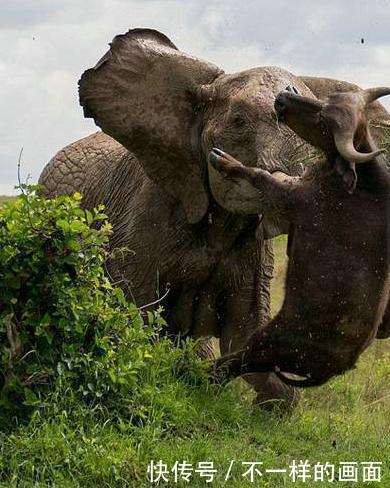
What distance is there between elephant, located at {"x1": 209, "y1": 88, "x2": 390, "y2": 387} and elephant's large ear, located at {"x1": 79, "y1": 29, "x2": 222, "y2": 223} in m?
1.67

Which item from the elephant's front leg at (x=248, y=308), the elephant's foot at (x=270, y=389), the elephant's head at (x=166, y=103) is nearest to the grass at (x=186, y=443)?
the elephant's foot at (x=270, y=389)

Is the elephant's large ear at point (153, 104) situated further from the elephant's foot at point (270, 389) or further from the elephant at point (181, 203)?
the elephant's foot at point (270, 389)

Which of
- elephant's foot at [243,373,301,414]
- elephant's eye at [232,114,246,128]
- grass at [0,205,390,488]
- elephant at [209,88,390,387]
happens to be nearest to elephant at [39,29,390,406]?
elephant's foot at [243,373,301,414]

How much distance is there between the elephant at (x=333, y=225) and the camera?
6.93 m

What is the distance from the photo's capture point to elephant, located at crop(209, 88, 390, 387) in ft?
22.7

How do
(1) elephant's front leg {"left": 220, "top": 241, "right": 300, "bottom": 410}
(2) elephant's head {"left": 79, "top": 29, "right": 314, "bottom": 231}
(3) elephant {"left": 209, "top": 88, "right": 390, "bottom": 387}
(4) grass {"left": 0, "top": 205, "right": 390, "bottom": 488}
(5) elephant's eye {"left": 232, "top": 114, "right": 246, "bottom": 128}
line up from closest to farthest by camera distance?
(4) grass {"left": 0, "top": 205, "right": 390, "bottom": 488}, (3) elephant {"left": 209, "top": 88, "right": 390, "bottom": 387}, (5) elephant's eye {"left": 232, "top": 114, "right": 246, "bottom": 128}, (2) elephant's head {"left": 79, "top": 29, "right": 314, "bottom": 231}, (1) elephant's front leg {"left": 220, "top": 241, "right": 300, "bottom": 410}

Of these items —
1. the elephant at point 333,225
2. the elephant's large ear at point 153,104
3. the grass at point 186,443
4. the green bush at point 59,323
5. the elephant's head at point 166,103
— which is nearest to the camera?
the grass at point 186,443

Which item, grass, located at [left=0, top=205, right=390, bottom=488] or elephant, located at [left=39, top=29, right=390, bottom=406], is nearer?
grass, located at [left=0, top=205, right=390, bottom=488]

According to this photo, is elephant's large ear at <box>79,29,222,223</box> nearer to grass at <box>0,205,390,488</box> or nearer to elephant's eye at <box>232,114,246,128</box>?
elephant's eye at <box>232,114,246,128</box>

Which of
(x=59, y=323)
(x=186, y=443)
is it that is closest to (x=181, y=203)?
(x=59, y=323)

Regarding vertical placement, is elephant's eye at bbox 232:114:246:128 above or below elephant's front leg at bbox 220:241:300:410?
above

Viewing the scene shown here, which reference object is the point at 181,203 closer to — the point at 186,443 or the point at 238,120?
the point at 238,120

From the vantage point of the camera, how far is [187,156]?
9.17 meters

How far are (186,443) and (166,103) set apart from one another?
9.58 ft
